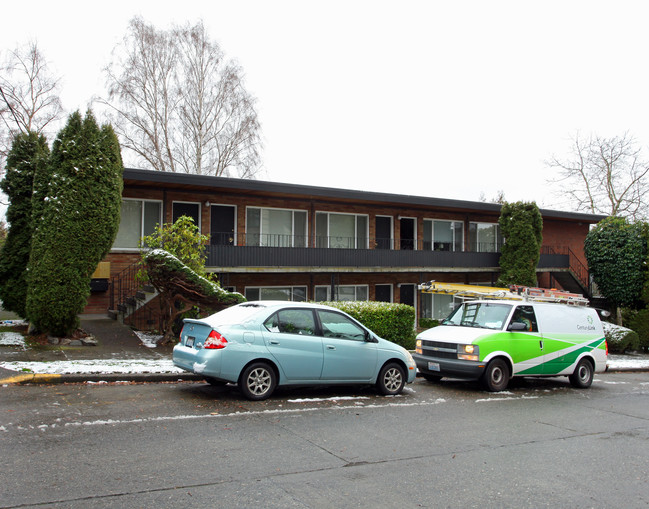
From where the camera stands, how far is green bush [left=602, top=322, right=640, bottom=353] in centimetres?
2164

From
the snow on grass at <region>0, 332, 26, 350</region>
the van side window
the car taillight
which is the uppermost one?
the van side window

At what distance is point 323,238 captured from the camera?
23.3 m

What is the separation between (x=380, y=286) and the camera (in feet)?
81.5

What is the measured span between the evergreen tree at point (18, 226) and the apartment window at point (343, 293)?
1165cm

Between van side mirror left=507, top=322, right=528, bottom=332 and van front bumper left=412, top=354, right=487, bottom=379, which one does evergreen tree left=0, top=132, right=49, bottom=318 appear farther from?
van side mirror left=507, top=322, right=528, bottom=332

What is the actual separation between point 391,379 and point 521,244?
1730cm

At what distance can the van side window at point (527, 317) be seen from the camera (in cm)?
1173

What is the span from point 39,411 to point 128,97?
2714 centimetres

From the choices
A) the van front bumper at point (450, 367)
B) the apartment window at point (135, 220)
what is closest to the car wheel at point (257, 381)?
the van front bumper at point (450, 367)

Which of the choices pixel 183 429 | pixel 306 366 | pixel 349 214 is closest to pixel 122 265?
pixel 349 214

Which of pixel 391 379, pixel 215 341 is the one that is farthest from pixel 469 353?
pixel 215 341

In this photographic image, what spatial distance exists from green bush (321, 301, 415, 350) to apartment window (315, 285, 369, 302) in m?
6.59

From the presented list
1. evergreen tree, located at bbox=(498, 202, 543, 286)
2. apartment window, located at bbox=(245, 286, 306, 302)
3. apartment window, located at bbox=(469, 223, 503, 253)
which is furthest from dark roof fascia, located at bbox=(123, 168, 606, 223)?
apartment window, located at bbox=(245, 286, 306, 302)

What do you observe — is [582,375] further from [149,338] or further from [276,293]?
[276,293]
